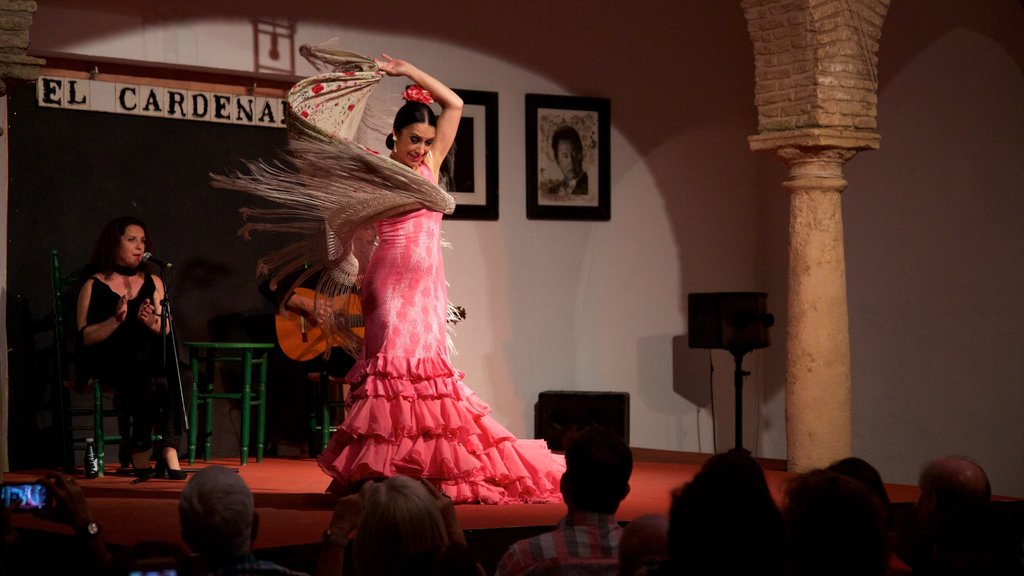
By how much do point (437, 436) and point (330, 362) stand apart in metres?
2.51

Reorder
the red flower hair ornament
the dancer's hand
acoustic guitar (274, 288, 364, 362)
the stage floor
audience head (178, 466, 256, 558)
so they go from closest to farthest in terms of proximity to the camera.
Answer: audience head (178, 466, 256, 558) → the stage floor → the dancer's hand → the red flower hair ornament → acoustic guitar (274, 288, 364, 362)

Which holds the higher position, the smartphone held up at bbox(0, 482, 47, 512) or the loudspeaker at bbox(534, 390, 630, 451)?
the smartphone held up at bbox(0, 482, 47, 512)

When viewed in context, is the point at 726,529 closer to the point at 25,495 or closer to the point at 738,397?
the point at 25,495

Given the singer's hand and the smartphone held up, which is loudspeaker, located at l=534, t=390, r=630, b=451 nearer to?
the singer's hand

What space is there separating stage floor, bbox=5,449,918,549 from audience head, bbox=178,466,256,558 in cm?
146

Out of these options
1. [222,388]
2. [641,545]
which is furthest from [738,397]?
[641,545]

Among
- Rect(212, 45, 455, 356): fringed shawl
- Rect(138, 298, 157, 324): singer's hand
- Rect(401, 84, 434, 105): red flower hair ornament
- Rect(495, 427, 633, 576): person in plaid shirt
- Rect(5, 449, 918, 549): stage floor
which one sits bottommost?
Rect(5, 449, 918, 549): stage floor

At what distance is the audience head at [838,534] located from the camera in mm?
2057

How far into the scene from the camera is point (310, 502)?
5.18m

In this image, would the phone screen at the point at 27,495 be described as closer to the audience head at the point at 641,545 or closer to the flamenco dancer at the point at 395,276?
the audience head at the point at 641,545

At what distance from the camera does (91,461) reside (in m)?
6.17

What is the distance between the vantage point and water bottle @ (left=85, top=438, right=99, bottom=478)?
617 centimetres

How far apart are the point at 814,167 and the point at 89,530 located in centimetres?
513

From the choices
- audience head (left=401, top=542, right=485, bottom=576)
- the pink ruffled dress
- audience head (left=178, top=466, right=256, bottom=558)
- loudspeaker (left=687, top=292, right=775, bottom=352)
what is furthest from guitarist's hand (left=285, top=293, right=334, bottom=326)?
audience head (left=401, top=542, right=485, bottom=576)
